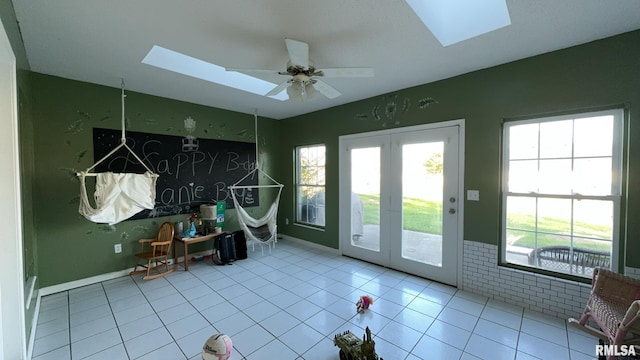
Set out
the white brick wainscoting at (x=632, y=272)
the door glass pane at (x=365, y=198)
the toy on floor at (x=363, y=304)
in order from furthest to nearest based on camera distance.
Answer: the door glass pane at (x=365, y=198) → the toy on floor at (x=363, y=304) → the white brick wainscoting at (x=632, y=272)

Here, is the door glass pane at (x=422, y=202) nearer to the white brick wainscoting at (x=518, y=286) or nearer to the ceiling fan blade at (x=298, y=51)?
the white brick wainscoting at (x=518, y=286)

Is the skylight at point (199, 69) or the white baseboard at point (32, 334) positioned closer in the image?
the white baseboard at point (32, 334)

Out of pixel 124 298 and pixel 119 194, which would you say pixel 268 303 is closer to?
pixel 124 298

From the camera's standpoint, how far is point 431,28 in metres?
1.94

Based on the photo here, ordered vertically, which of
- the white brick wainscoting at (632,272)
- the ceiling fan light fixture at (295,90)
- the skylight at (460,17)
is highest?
the skylight at (460,17)

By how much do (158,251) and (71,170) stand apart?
4.61ft

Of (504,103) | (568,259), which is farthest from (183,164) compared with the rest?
(568,259)

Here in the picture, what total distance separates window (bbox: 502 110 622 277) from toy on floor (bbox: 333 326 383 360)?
1970mm

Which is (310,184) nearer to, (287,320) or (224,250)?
(224,250)

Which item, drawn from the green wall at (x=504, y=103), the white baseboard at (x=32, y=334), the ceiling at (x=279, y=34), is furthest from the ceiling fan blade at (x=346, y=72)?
the white baseboard at (x=32, y=334)

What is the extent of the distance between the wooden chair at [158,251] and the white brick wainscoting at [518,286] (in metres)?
3.74

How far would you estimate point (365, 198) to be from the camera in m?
3.80

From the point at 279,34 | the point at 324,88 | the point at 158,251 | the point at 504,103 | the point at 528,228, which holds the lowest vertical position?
the point at 158,251

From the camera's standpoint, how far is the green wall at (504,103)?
2.02 m
